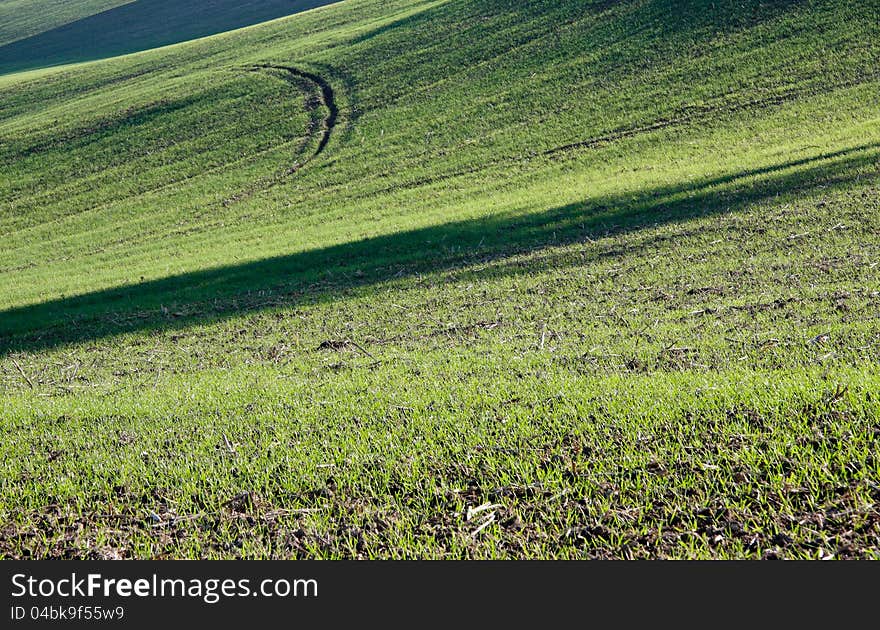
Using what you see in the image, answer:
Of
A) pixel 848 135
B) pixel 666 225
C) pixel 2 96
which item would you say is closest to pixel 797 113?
pixel 848 135

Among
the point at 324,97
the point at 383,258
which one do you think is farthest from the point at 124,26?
the point at 383,258

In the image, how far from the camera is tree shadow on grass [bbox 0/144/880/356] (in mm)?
20328

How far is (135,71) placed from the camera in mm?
67625

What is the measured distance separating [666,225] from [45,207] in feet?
120

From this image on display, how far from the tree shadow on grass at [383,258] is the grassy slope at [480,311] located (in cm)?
18

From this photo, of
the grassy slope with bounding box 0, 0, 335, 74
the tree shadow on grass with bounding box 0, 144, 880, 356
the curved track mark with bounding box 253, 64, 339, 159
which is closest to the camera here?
the tree shadow on grass with bounding box 0, 144, 880, 356

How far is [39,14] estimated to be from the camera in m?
121

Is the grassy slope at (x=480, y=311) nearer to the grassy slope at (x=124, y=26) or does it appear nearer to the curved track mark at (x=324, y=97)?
the curved track mark at (x=324, y=97)

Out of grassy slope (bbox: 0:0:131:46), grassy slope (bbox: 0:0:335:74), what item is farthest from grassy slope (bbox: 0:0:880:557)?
grassy slope (bbox: 0:0:131:46)

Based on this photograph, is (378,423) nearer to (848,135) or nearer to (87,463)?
(87,463)

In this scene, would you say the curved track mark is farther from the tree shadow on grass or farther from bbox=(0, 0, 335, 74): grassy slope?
bbox=(0, 0, 335, 74): grassy slope

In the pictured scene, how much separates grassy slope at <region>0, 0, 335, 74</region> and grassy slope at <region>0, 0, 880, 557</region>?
178 ft

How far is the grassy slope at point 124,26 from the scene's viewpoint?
97.8 m

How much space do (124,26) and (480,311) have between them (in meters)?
113
